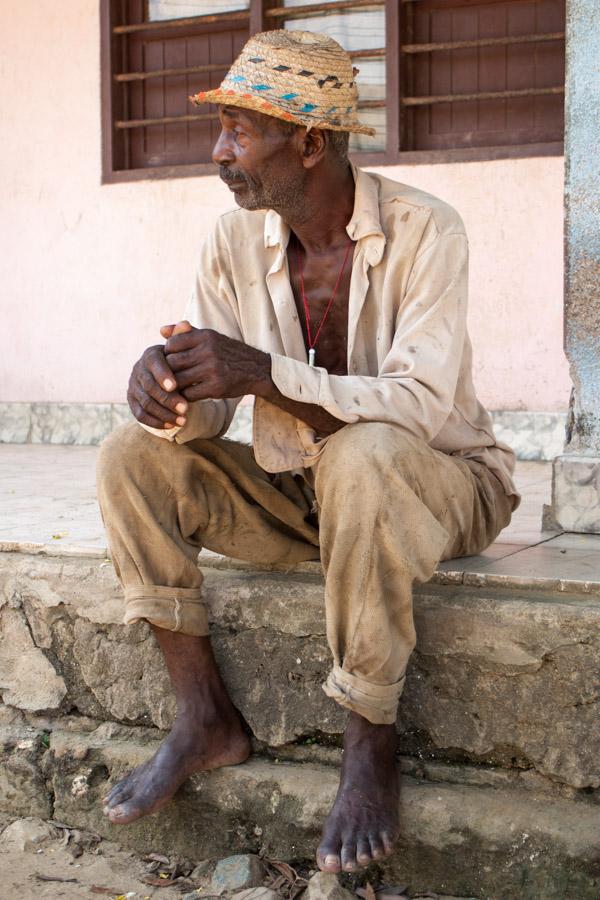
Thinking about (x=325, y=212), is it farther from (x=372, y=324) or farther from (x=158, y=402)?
(x=158, y=402)

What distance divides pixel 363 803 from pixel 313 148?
56.8 inches

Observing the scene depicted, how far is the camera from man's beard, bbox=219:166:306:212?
269 centimetres

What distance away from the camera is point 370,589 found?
2.33m

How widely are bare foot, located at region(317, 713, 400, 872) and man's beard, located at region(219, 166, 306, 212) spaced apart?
116 centimetres

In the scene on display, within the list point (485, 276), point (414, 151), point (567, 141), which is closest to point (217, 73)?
point (414, 151)

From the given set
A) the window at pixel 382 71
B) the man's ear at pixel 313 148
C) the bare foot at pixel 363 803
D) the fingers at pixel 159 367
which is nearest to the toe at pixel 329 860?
the bare foot at pixel 363 803

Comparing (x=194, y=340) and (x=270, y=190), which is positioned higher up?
(x=270, y=190)

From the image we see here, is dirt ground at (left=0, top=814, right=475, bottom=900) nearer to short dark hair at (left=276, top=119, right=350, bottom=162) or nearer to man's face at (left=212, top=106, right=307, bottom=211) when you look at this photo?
man's face at (left=212, top=106, right=307, bottom=211)

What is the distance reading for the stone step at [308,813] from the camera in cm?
245

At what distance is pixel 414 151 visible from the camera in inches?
214

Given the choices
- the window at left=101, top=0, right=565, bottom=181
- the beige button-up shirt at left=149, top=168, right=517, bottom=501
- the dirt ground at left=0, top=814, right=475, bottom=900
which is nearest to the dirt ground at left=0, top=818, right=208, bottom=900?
the dirt ground at left=0, top=814, right=475, bottom=900

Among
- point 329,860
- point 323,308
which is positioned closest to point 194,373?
point 323,308

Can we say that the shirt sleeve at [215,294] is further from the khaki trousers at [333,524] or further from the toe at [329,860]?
the toe at [329,860]

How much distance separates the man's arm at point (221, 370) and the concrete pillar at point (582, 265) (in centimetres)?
115
